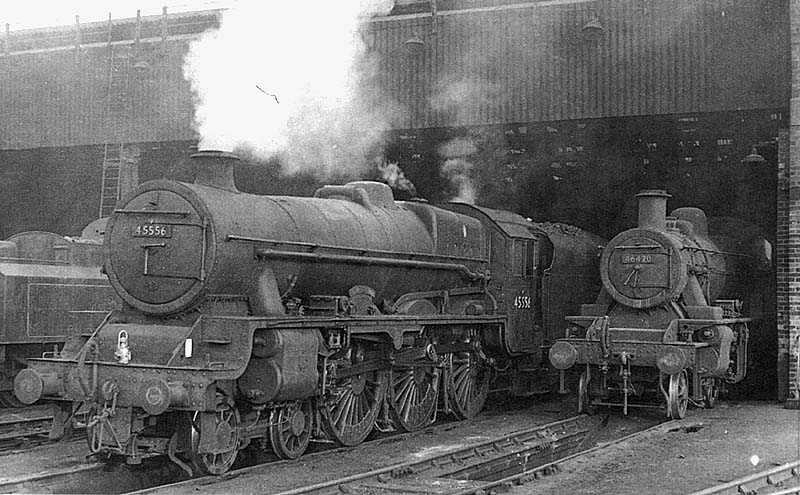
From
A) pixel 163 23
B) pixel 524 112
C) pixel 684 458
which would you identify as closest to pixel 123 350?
pixel 684 458

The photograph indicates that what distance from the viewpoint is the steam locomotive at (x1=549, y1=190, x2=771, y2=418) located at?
12992 millimetres

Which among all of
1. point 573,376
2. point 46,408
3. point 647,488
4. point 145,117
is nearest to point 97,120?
point 145,117

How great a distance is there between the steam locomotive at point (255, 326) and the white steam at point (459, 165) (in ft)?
25.2

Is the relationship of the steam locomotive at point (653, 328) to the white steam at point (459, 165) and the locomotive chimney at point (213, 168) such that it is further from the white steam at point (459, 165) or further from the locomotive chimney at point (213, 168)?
the white steam at point (459, 165)

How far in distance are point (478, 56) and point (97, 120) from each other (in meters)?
8.42

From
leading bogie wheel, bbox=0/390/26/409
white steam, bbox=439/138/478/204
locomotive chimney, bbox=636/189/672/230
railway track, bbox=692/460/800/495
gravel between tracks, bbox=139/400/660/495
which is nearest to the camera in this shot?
railway track, bbox=692/460/800/495

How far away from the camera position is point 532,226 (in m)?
15.7

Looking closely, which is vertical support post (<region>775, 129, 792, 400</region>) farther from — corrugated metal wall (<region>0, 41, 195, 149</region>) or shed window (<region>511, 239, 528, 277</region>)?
corrugated metal wall (<region>0, 41, 195, 149</region>)

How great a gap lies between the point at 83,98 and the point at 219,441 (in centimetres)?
1349

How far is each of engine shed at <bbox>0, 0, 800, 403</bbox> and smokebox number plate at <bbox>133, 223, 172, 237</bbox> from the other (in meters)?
8.61

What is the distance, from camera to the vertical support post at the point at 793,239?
14.4 meters

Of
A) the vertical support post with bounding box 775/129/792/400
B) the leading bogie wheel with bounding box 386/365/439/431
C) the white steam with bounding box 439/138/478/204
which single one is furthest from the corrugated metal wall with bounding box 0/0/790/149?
the leading bogie wheel with bounding box 386/365/439/431

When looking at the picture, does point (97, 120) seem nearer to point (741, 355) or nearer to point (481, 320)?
point (481, 320)

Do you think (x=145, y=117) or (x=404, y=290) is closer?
(x=404, y=290)
